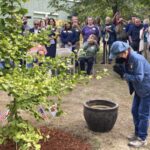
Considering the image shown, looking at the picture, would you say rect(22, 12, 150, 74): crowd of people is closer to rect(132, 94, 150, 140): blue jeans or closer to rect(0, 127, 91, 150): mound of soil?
rect(0, 127, 91, 150): mound of soil

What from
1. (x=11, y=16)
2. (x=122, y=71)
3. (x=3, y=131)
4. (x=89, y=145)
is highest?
(x=11, y=16)

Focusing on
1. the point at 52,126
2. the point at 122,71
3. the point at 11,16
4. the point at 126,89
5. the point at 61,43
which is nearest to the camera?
the point at 11,16

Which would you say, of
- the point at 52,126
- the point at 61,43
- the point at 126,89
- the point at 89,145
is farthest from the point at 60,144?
the point at 61,43

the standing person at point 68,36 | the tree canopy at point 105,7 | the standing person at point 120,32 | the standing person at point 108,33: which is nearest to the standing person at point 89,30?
the standing person at point 68,36

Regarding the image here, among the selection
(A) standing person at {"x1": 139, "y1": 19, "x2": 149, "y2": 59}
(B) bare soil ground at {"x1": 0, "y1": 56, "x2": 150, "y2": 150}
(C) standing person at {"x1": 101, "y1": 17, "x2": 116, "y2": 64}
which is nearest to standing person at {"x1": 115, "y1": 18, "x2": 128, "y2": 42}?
(C) standing person at {"x1": 101, "y1": 17, "x2": 116, "y2": 64}

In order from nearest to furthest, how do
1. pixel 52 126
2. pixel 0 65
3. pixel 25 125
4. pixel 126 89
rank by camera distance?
pixel 25 125
pixel 0 65
pixel 52 126
pixel 126 89

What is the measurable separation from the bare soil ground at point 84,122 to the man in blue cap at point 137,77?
0.35 m

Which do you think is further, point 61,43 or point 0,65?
point 61,43

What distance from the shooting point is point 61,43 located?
41.3ft

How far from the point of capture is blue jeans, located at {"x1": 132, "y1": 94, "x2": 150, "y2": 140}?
18.7 ft

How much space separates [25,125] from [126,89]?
626 centimetres

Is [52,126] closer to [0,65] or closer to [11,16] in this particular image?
[0,65]

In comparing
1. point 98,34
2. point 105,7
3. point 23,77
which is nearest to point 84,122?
point 23,77

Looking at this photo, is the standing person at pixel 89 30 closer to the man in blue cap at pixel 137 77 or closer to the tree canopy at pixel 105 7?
the tree canopy at pixel 105 7
